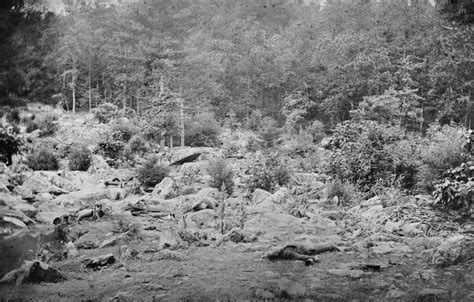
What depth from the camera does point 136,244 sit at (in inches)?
237

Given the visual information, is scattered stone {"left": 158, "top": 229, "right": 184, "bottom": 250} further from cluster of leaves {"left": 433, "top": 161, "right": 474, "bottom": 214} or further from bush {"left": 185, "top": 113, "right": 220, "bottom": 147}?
bush {"left": 185, "top": 113, "right": 220, "bottom": 147}

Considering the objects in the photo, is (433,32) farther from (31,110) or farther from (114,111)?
(31,110)

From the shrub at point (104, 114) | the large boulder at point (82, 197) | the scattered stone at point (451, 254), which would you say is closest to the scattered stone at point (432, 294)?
the scattered stone at point (451, 254)

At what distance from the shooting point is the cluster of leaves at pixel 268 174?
9.78 metres

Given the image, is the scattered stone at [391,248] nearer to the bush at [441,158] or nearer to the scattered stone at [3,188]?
the bush at [441,158]

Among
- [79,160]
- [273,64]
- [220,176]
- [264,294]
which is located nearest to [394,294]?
[264,294]

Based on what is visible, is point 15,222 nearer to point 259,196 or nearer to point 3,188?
point 3,188

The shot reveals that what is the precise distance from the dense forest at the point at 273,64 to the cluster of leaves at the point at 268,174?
7.63 metres

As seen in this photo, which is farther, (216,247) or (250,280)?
(216,247)

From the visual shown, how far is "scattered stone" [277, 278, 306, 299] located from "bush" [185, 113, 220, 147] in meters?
14.0

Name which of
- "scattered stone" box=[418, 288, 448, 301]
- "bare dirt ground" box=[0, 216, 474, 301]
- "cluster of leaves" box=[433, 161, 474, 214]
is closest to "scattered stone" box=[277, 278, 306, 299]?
"bare dirt ground" box=[0, 216, 474, 301]

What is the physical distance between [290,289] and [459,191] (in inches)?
155

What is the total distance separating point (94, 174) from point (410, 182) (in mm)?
7711

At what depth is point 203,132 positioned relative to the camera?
18.5 m
